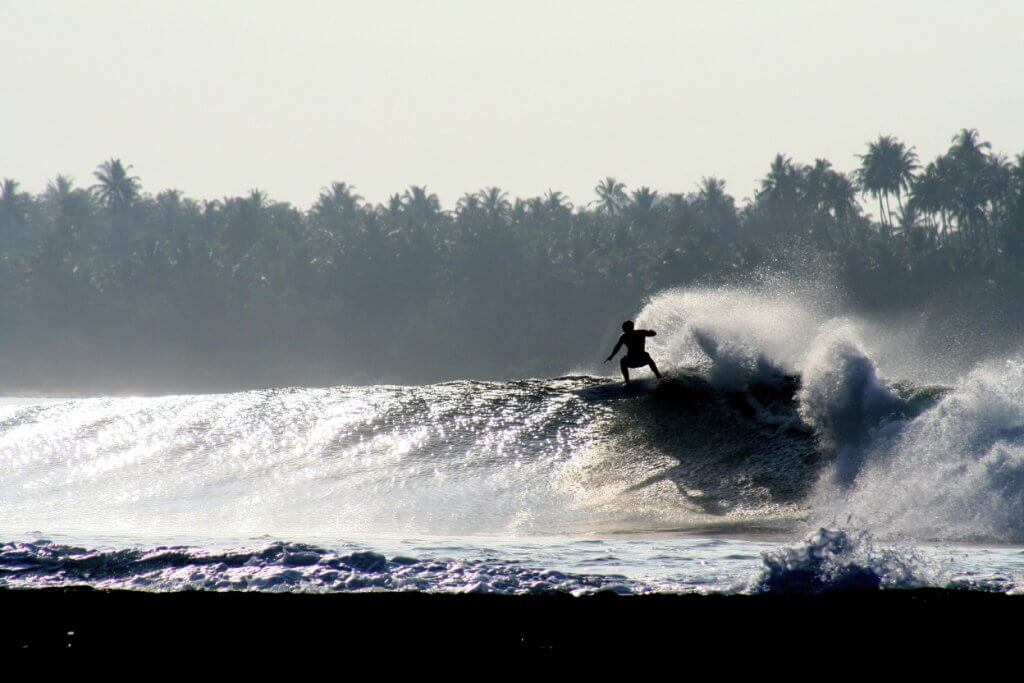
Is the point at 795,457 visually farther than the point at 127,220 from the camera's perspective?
No

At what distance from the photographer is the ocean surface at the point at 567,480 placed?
9039mm

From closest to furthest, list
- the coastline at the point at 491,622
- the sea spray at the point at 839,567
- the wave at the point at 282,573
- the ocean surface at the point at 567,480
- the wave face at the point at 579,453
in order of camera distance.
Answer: the coastline at the point at 491,622, the sea spray at the point at 839,567, the wave at the point at 282,573, the ocean surface at the point at 567,480, the wave face at the point at 579,453

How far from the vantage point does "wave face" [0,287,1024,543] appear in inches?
476

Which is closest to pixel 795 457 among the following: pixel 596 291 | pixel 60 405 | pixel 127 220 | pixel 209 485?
pixel 209 485

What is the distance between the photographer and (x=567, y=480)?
1427 centimetres

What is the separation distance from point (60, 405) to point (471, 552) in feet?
46.1

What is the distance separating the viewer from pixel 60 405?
21469 millimetres

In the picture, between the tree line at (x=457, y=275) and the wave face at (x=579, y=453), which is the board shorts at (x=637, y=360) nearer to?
the wave face at (x=579, y=453)

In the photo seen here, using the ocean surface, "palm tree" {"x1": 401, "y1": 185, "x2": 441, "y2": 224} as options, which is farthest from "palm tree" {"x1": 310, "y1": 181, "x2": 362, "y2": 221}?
the ocean surface

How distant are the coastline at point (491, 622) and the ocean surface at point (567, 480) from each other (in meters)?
0.35

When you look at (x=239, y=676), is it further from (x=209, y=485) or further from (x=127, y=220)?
(x=127, y=220)

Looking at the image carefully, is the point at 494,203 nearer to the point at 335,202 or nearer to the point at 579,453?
the point at 335,202

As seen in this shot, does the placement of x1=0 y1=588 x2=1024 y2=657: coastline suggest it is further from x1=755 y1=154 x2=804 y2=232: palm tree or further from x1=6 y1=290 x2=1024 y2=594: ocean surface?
x1=755 y1=154 x2=804 y2=232: palm tree

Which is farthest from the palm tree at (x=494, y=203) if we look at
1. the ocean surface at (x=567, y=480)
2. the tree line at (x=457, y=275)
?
the ocean surface at (x=567, y=480)
